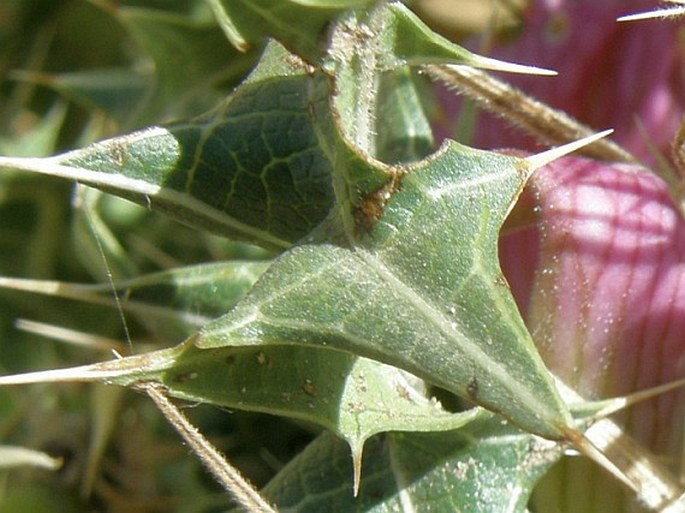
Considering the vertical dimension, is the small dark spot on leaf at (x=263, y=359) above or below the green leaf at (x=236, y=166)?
below

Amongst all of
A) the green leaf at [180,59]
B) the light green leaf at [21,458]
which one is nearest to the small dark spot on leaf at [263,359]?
the light green leaf at [21,458]

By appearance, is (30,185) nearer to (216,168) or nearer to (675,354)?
(216,168)

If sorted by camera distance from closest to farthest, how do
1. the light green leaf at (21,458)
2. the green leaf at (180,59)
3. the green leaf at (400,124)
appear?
the green leaf at (400,124)
the light green leaf at (21,458)
the green leaf at (180,59)

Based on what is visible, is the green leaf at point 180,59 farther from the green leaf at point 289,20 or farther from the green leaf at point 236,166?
the green leaf at point 289,20

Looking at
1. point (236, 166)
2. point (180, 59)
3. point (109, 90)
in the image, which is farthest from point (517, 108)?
point (109, 90)

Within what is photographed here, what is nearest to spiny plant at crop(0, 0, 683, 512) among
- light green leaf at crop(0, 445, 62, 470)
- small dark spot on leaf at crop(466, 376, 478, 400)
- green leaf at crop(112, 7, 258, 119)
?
small dark spot on leaf at crop(466, 376, 478, 400)

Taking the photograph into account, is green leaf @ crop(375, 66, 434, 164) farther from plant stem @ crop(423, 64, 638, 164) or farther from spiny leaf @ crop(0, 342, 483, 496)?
spiny leaf @ crop(0, 342, 483, 496)

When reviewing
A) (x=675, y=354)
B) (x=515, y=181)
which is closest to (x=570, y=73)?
(x=675, y=354)

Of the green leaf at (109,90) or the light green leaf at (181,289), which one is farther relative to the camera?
the green leaf at (109,90)
